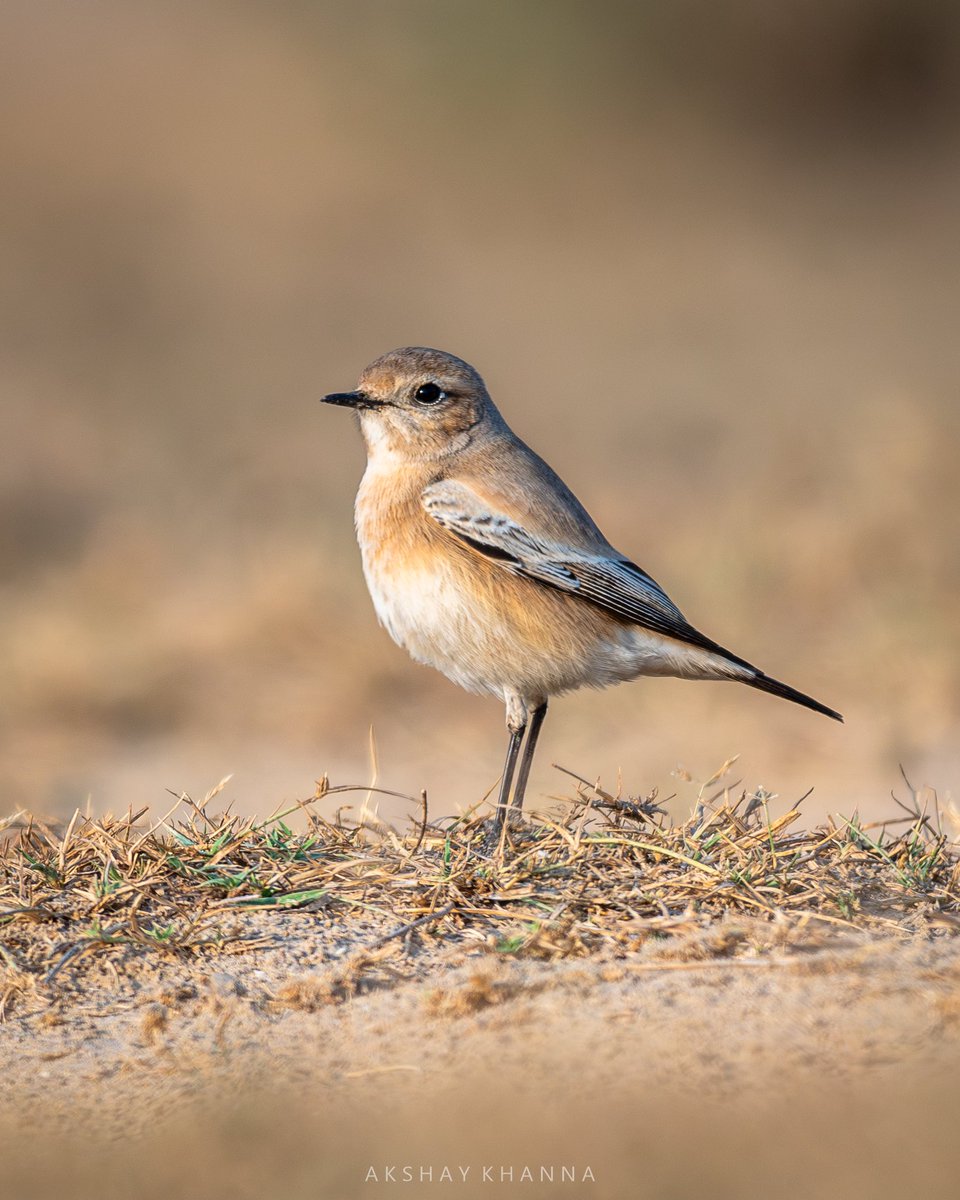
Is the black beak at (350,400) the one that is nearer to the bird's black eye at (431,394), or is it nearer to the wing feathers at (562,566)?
the bird's black eye at (431,394)

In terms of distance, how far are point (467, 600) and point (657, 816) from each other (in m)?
1.07

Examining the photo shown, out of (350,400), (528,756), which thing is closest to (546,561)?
(528,756)

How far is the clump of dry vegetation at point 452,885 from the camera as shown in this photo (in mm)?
4227

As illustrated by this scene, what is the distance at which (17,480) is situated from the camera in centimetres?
1305

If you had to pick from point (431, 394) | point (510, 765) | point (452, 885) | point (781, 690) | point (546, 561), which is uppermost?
point (431, 394)

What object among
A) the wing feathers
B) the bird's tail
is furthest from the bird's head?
the bird's tail

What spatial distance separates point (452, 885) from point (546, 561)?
1.76 m

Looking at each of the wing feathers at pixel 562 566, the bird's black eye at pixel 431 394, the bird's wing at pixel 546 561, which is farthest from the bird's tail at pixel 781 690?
the bird's black eye at pixel 431 394

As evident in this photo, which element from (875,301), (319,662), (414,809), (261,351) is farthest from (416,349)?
(875,301)

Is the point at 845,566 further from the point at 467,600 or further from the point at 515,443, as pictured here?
the point at 467,600

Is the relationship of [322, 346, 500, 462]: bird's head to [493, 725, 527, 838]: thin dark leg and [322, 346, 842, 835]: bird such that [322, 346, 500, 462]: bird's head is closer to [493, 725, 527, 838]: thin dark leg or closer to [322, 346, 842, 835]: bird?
[322, 346, 842, 835]: bird

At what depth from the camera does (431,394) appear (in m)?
6.35

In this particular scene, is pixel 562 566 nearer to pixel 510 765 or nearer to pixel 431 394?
pixel 510 765

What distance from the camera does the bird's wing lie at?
5.81 metres
